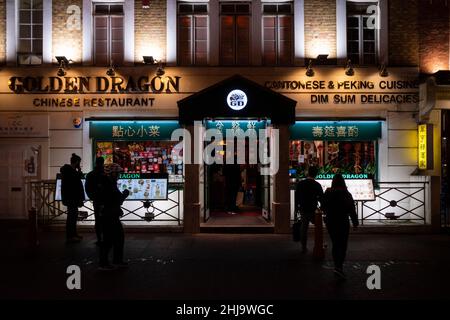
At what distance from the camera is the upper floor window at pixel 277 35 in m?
15.1

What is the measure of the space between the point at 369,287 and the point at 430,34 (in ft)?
31.7

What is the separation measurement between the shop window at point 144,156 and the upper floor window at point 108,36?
2540mm

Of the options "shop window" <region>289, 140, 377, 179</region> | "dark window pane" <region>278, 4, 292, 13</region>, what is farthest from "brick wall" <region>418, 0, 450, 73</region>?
"dark window pane" <region>278, 4, 292, 13</region>

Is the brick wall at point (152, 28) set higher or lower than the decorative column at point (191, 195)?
higher

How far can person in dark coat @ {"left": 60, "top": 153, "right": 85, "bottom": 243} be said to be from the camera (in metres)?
11.9

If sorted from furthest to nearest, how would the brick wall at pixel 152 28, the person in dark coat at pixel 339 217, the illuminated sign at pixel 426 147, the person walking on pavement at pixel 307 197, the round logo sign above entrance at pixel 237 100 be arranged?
the brick wall at pixel 152 28, the illuminated sign at pixel 426 147, the round logo sign above entrance at pixel 237 100, the person walking on pavement at pixel 307 197, the person in dark coat at pixel 339 217

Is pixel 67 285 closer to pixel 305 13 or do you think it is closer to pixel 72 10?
pixel 72 10

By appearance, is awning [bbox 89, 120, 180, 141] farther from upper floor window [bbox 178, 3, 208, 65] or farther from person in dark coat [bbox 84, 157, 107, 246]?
person in dark coat [bbox 84, 157, 107, 246]

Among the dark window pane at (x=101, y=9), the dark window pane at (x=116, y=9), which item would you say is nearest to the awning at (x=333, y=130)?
the dark window pane at (x=116, y=9)

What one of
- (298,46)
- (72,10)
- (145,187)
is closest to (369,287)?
(145,187)

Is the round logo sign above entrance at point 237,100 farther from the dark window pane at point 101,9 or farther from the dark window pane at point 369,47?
the dark window pane at point 101,9

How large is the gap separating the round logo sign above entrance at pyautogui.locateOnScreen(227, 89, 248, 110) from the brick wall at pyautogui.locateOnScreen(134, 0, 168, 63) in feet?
9.02

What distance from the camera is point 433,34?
14953 millimetres

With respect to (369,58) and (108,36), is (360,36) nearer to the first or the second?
(369,58)
